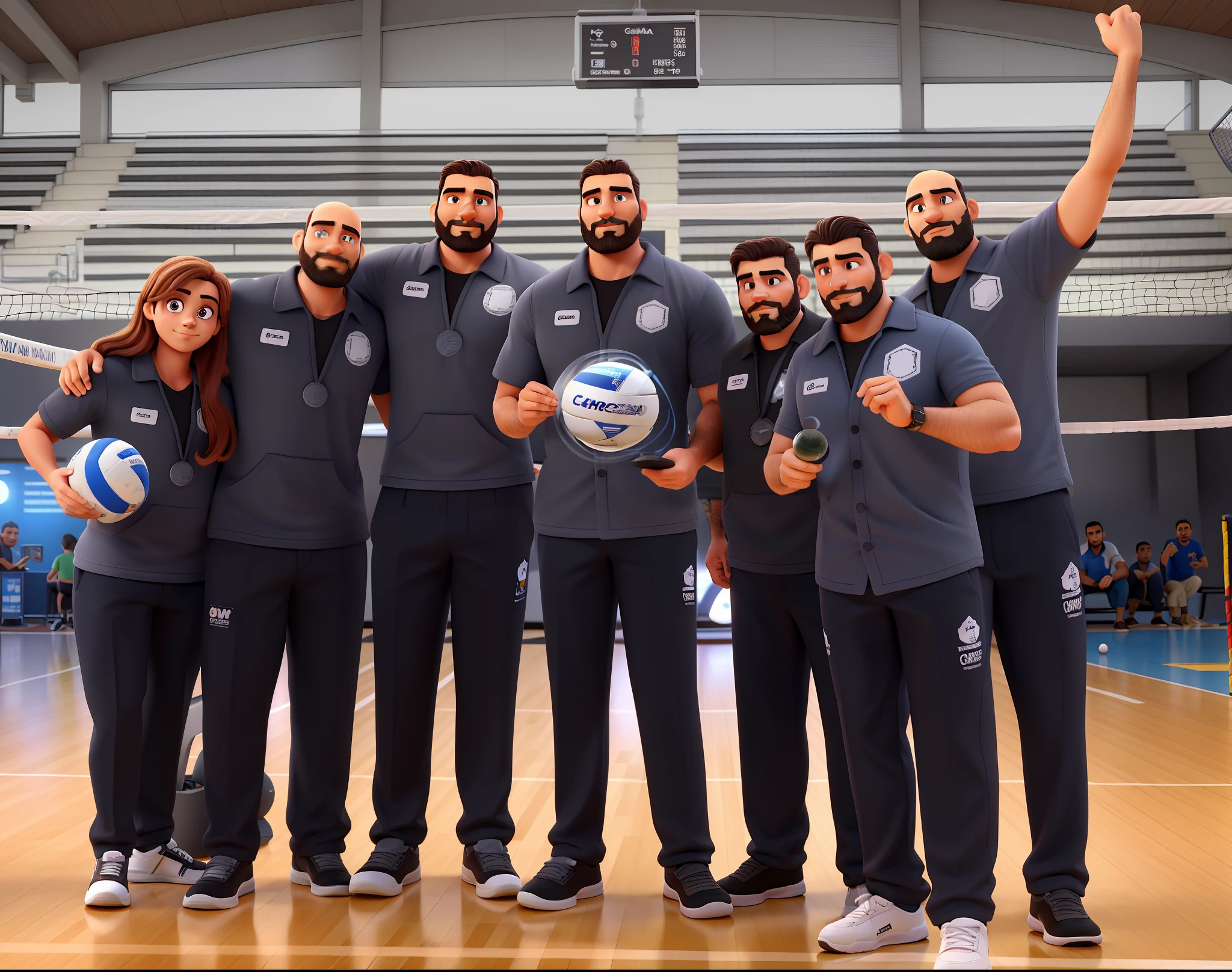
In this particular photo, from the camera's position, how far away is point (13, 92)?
52.8ft

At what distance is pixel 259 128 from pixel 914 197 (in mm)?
16208

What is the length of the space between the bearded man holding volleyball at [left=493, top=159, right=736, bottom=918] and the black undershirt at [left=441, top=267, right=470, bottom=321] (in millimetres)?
251

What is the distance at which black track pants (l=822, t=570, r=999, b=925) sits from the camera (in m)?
2.28

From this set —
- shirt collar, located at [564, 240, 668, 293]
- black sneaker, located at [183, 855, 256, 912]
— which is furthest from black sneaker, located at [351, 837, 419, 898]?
shirt collar, located at [564, 240, 668, 293]

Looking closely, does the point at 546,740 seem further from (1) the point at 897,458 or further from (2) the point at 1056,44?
(2) the point at 1056,44

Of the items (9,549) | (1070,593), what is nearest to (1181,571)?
(1070,593)

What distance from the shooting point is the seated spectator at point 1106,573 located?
12.1 meters

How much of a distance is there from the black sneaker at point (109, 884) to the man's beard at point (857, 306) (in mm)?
2485

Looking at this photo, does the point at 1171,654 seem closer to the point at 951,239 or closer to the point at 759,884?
the point at 759,884

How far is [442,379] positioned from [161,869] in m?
1.71

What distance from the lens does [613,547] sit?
2.78 meters

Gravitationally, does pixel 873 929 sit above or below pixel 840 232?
below

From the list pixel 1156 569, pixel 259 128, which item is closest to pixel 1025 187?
pixel 1156 569

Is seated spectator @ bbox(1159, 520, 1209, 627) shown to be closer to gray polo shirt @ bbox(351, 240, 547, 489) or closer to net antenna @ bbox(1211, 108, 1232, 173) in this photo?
net antenna @ bbox(1211, 108, 1232, 173)
